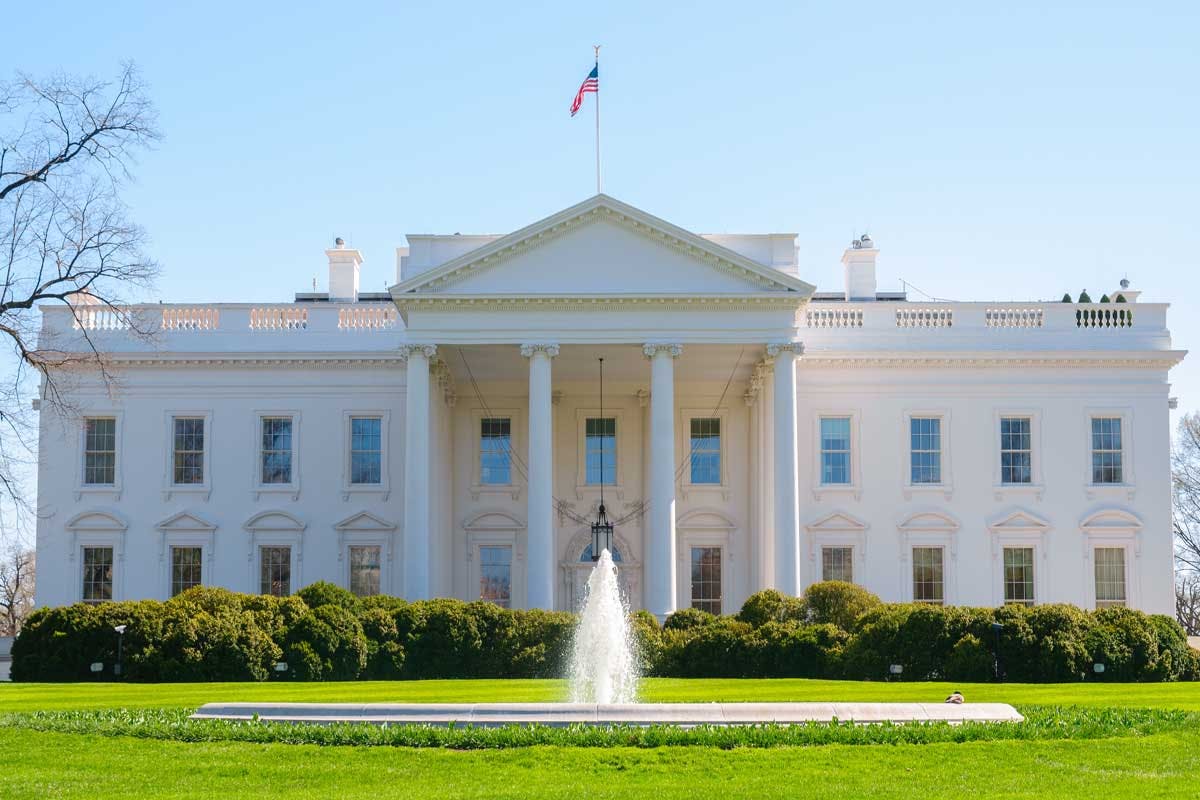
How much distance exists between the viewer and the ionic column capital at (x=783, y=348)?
3688cm

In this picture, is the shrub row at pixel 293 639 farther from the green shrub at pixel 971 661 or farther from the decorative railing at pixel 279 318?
the decorative railing at pixel 279 318

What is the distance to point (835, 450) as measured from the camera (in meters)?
41.5

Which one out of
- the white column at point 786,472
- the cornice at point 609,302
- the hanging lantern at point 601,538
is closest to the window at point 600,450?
the hanging lantern at point 601,538

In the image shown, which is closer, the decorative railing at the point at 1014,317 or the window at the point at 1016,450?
the window at the point at 1016,450

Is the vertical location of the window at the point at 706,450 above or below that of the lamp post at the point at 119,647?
above

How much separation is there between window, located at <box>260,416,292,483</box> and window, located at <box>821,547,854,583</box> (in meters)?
15.3

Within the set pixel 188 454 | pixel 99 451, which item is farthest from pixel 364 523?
pixel 99 451

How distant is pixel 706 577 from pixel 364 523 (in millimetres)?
9903

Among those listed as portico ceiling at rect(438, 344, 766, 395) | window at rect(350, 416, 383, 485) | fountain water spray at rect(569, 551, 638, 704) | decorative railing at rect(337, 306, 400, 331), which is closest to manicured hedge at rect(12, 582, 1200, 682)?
fountain water spray at rect(569, 551, 638, 704)

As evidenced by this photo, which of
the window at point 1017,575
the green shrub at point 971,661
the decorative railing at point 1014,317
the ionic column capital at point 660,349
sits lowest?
the green shrub at point 971,661

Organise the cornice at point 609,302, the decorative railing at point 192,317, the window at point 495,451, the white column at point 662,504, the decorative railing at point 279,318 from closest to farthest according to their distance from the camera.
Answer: the white column at point 662,504
the cornice at point 609,302
the decorative railing at point 192,317
the decorative railing at point 279,318
the window at point 495,451

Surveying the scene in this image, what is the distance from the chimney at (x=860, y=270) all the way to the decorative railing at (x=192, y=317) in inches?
787

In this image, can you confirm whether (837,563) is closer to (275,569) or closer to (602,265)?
(602,265)

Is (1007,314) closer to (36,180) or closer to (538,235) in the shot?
(538,235)
